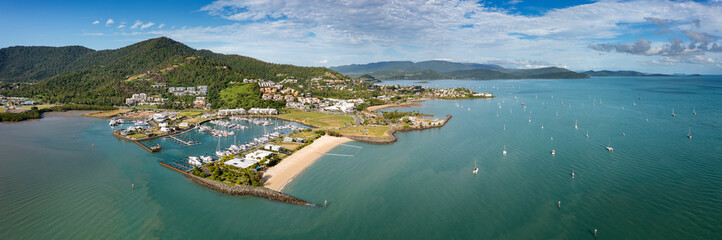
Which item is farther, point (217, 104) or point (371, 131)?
point (217, 104)

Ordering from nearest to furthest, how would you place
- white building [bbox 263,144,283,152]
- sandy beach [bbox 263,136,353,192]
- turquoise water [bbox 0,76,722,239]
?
turquoise water [bbox 0,76,722,239], sandy beach [bbox 263,136,353,192], white building [bbox 263,144,283,152]

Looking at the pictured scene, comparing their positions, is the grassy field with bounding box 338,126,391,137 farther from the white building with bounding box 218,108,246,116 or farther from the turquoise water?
the white building with bounding box 218,108,246,116

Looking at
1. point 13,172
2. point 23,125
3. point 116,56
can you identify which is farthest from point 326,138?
point 116,56

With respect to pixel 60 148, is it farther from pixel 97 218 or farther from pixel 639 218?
pixel 639 218

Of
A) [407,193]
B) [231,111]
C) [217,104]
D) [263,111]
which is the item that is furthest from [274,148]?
[217,104]

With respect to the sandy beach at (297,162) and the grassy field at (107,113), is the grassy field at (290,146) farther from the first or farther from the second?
the grassy field at (107,113)

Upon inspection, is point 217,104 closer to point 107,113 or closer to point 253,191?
point 107,113

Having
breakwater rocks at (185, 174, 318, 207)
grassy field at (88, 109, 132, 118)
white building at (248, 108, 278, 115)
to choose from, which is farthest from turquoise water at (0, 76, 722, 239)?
white building at (248, 108, 278, 115)
